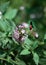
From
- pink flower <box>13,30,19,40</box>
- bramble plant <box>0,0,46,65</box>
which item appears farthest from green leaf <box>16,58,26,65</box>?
pink flower <box>13,30,19,40</box>

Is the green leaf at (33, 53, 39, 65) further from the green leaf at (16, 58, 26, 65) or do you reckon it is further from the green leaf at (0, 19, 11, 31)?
the green leaf at (0, 19, 11, 31)

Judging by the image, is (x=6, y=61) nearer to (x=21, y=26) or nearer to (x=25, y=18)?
(x=21, y=26)

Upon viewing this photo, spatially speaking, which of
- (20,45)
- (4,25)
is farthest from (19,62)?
(4,25)

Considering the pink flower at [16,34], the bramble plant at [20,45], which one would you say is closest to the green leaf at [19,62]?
the bramble plant at [20,45]

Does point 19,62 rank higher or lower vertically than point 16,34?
lower

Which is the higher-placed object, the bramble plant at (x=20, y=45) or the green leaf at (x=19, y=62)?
the bramble plant at (x=20, y=45)

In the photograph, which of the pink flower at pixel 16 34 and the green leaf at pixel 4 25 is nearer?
the pink flower at pixel 16 34

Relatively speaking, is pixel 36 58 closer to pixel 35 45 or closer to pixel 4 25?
pixel 35 45

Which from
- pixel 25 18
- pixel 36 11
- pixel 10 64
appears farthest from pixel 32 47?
pixel 36 11

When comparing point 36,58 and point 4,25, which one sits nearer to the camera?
point 36,58

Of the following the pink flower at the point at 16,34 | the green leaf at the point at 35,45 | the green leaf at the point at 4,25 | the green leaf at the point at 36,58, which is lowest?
the green leaf at the point at 36,58

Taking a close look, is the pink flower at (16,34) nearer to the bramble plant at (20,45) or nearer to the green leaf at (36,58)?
the bramble plant at (20,45)
